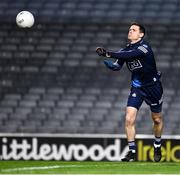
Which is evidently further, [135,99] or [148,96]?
[148,96]

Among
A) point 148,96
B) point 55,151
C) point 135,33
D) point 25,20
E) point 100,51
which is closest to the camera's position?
point 100,51

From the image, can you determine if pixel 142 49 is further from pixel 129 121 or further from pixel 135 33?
pixel 129 121

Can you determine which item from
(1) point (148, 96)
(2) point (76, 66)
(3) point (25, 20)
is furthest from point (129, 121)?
(2) point (76, 66)

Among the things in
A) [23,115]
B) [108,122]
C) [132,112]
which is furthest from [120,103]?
[132,112]

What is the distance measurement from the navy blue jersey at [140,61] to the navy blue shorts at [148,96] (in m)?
0.07

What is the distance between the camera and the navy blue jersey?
963cm

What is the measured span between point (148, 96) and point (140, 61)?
52cm

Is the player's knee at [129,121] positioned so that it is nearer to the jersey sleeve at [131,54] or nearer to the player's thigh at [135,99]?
the player's thigh at [135,99]

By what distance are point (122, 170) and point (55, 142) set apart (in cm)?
486

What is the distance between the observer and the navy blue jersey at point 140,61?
9633 mm

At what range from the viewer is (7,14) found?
1752cm

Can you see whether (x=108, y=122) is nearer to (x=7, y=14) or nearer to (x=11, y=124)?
(x=11, y=124)

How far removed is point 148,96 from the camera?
32.9ft

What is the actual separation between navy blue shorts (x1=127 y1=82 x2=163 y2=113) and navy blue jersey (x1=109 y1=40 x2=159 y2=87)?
Answer: 0.23ft
